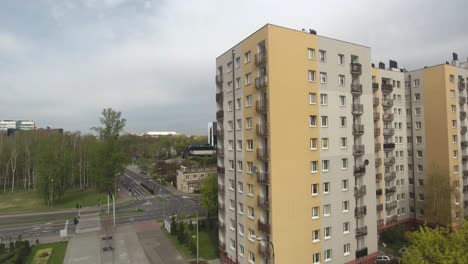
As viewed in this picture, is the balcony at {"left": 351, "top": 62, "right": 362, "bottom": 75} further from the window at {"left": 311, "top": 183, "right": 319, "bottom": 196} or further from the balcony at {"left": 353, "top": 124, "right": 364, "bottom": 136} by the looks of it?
the window at {"left": 311, "top": 183, "right": 319, "bottom": 196}

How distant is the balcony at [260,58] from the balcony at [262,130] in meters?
5.57

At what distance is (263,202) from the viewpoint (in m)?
28.2

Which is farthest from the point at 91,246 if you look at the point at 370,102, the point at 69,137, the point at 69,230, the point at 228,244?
the point at 69,137

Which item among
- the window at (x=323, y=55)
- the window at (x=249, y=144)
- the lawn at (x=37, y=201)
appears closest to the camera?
the window at (x=323, y=55)

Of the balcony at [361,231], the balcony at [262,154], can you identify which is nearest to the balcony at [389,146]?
the balcony at [361,231]

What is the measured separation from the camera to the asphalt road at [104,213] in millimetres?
50938

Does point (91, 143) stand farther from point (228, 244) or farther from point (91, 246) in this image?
point (228, 244)

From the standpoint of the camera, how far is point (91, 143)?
3489 inches

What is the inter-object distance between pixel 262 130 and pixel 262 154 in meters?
2.12

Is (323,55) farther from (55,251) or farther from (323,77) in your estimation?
(55,251)

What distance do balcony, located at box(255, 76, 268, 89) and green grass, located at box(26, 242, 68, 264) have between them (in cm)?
3085

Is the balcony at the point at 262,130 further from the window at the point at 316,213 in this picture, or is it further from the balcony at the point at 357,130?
the balcony at the point at 357,130

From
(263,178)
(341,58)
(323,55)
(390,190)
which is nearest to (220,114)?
(263,178)

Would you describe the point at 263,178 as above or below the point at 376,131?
below
